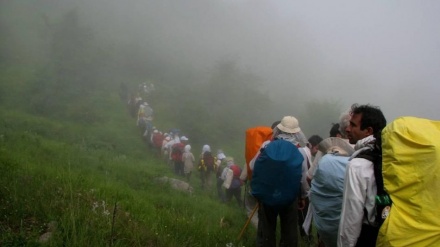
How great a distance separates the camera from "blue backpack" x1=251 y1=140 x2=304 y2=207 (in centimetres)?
364

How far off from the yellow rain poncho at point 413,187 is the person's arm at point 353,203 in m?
0.17

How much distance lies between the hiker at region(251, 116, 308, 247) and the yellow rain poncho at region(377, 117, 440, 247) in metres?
1.40

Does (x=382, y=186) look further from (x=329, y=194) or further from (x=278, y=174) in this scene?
(x=278, y=174)

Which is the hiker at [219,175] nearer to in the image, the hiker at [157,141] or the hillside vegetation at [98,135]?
the hillside vegetation at [98,135]

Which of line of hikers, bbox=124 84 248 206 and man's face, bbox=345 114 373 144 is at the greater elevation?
man's face, bbox=345 114 373 144

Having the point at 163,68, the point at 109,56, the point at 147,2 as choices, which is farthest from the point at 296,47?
Result: the point at 109,56

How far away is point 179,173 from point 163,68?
104ft

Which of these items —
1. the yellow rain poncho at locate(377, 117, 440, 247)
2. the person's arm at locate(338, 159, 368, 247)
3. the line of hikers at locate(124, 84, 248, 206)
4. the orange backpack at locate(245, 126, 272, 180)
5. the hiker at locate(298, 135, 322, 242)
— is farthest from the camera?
the line of hikers at locate(124, 84, 248, 206)

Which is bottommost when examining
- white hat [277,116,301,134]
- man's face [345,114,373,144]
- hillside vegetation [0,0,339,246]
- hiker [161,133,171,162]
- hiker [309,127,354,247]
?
hiker [161,133,171,162]

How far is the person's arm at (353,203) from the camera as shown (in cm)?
243

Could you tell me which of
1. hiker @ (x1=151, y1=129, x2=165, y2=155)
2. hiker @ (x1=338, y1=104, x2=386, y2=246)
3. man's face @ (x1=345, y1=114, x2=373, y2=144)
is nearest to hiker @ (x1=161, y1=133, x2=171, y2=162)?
hiker @ (x1=151, y1=129, x2=165, y2=155)

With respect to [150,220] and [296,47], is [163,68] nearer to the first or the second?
[150,220]

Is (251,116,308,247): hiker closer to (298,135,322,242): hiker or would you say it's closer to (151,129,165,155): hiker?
(298,135,322,242): hiker

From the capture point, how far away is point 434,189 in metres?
2.20
